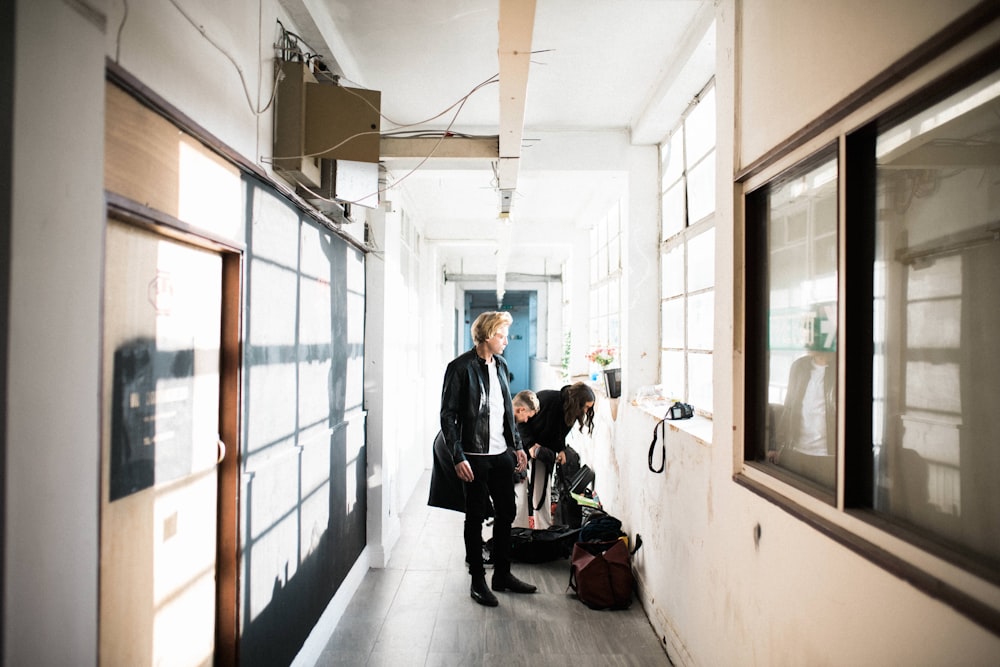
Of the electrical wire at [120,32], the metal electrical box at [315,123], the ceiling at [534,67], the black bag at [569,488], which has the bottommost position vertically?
the black bag at [569,488]

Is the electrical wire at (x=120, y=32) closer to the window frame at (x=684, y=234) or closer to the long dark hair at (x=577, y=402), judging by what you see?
the window frame at (x=684, y=234)

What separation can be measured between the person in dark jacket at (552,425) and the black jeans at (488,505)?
26.1 inches

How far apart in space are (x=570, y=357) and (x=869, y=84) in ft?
18.8

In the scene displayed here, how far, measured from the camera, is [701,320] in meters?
3.03

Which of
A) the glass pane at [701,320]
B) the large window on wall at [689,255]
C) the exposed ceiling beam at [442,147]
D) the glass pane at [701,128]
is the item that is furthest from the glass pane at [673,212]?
the exposed ceiling beam at [442,147]

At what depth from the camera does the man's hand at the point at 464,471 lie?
3164mm

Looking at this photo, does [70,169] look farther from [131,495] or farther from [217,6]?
[217,6]

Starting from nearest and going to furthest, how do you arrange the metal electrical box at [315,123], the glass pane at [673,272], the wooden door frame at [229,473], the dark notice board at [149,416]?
the dark notice board at [149,416] → the wooden door frame at [229,473] → the metal electrical box at [315,123] → the glass pane at [673,272]

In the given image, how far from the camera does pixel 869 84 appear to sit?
126 centimetres

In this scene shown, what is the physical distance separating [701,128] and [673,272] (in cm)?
88

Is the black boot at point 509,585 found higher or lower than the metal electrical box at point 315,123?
lower

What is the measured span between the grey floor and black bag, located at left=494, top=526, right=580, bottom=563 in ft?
0.21

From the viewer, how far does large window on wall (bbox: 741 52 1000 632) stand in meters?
1.04

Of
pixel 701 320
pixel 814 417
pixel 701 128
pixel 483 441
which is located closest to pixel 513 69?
pixel 814 417
